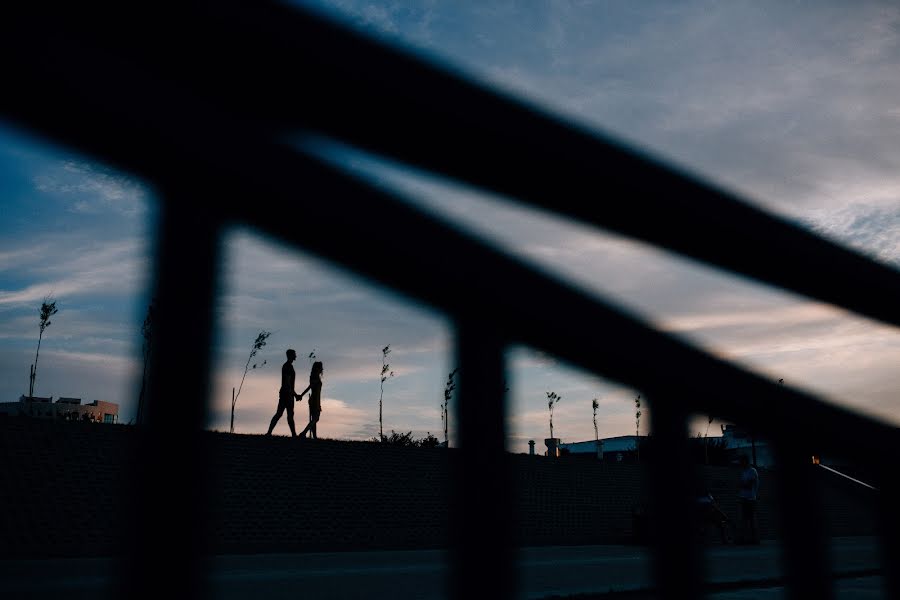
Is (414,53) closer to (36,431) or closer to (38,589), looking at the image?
(38,589)

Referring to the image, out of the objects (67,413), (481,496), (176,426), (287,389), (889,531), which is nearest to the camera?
(176,426)

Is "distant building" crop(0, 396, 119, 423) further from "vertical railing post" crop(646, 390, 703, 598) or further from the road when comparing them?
the road

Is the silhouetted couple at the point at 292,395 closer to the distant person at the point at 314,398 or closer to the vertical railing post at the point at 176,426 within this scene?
the distant person at the point at 314,398

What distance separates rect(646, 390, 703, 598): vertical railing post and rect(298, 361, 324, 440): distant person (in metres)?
14.9

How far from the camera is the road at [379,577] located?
7180 millimetres

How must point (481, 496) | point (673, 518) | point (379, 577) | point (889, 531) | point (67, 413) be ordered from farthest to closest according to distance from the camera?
1. point (67, 413)
2. point (379, 577)
3. point (889, 531)
4. point (673, 518)
5. point (481, 496)

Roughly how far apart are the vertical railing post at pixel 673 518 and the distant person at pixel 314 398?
14906 mm

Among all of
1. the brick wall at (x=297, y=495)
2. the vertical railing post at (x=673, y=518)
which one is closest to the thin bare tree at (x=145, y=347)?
the vertical railing post at (x=673, y=518)

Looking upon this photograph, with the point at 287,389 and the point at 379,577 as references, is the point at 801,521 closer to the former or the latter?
the point at 379,577

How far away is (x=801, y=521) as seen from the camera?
116cm

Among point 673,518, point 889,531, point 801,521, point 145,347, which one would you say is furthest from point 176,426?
point 889,531

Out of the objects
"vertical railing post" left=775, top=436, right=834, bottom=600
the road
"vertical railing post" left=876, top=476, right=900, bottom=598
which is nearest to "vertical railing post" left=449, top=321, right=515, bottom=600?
"vertical railing post" left=775, top=436, right=834, bottom=600

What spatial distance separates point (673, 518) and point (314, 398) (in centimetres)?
1593

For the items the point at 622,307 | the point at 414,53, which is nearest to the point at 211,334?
the point at 414,53
